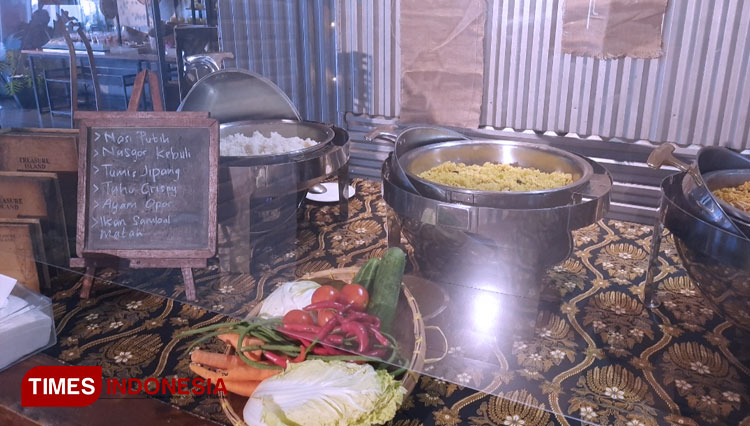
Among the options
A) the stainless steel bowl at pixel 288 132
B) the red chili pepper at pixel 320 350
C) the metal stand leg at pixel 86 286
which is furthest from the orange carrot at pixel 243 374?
the metal stand leg at pixel 86 286

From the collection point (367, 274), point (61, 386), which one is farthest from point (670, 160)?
point (61, 386)

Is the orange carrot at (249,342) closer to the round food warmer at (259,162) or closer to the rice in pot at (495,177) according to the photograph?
the round food warmer at (259,162)

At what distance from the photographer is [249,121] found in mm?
1639

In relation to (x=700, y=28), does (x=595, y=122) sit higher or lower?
lower

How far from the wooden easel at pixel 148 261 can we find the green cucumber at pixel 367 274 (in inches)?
19.3

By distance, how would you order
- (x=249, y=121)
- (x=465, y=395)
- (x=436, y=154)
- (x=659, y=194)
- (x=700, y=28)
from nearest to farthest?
1. (x=700, y=28)
2. (x=659, y=194)
3. (x=436, y=154)
4. (x=465, y=395)
5. (x=249, y=121)

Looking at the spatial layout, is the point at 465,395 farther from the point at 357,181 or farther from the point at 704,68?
the point at 704,68

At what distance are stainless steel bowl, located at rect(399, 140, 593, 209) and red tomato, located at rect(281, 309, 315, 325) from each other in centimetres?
42

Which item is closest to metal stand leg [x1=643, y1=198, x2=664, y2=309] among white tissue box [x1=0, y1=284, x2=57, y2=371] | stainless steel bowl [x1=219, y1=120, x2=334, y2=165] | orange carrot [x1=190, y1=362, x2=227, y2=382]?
stainless steel bowl [x1=219, y1=120, x2=334, y2=165]

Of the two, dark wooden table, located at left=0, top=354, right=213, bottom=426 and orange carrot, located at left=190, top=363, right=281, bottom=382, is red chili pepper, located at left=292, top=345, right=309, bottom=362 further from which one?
dark wooden table, located at left=0, top=354, right=213, bottom=426

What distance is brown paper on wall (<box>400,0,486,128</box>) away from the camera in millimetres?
1187

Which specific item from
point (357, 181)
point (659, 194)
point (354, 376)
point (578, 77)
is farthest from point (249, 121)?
point (659, 194)

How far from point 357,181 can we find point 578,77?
664 mm

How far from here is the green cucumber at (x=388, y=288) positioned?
136 centimetres
